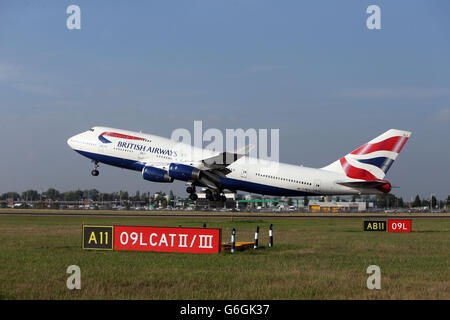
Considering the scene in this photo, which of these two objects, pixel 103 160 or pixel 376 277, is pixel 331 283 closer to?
pixel 376 277

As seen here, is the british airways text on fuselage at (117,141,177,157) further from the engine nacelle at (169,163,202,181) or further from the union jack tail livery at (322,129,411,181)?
the union jack tail livery at (322,129,411,181)

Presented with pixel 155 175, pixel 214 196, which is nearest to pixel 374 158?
pixel 214 196

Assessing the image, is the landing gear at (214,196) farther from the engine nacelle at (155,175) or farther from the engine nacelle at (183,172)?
the engine nacelle at (155,175)

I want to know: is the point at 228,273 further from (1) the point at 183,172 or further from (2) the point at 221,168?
(2) the point at 221,168

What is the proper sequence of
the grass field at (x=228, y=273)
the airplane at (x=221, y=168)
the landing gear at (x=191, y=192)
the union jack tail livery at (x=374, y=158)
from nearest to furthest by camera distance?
the grass field at (x=228, y=273) → the airplane at (x=221, y=168) → the landing gear at (x=191, y=192) → the union jack tail livery at (x=374, y=158)

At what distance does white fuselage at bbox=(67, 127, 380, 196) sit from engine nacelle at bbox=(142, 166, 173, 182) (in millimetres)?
1012

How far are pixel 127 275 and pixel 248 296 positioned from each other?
237 inches

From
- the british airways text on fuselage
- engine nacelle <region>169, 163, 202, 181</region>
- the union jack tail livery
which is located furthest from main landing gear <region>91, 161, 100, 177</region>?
the union jack tail livery

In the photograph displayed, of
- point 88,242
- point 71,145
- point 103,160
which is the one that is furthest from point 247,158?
point 88,242

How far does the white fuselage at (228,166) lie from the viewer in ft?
184

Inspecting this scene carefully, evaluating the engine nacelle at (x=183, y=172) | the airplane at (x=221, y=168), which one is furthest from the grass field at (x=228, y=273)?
the airplane at (x=221, y=168)
